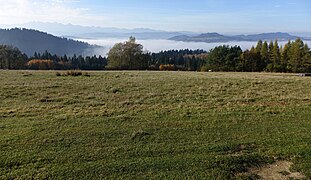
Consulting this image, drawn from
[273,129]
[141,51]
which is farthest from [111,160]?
[141,51]

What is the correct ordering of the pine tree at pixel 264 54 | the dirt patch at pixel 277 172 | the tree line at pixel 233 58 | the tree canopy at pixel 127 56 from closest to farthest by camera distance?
the dirt patch at pixel 277 172
the tree line at pixel 233 58
the tree canopy at pixel 127 56
the pine tree at pixel 264 54

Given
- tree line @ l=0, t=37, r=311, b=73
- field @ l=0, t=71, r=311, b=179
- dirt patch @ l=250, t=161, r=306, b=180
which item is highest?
tree line @ l=0, t=37, r=311, b=73

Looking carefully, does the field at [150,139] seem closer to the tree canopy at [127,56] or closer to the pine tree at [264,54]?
the tree canopy at [127,56]

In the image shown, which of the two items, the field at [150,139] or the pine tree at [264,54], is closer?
the field at [150,139]

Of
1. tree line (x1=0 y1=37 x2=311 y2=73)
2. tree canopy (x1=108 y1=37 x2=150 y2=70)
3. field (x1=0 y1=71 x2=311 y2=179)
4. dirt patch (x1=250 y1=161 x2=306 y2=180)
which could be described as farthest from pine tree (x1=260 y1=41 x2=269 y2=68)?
dirt patch (x1=250 y1=161 x2=306 y2=180)

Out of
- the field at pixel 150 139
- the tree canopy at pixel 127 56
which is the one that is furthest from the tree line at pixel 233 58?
the field at pixel 150 139

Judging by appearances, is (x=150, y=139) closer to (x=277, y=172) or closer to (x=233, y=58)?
(x=277, y=172)

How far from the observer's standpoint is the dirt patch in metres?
6.06

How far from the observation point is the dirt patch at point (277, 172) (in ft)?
19.9

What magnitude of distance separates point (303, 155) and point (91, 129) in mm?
6057

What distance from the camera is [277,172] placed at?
6262 millimetres

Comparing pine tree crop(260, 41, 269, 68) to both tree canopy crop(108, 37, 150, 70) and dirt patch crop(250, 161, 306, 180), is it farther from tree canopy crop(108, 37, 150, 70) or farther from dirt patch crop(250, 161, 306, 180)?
dirt patch crop(250, 161, 306, 180)

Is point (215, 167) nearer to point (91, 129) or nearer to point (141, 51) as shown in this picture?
point (91, 129)

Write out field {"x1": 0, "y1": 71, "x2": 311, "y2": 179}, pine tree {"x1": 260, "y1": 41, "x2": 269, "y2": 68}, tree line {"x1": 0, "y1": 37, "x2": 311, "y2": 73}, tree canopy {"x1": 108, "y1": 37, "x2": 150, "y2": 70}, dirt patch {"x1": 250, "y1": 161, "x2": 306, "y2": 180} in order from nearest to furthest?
1. dirt patch {"x1": 250, "y1": 161, "x2": 306, "y2": 180}
2. field {"x1": 0, "y1": 71, "x2": 311, "y2": 179}
3. tree line {"x1": 0, "y1": 37, "x2": 311, "y2": 73}
4. tree canopy {"x1": 108, "y1": 37, "x2": 150, "y2": 70}
5. pine tree {"x1": 260, "y1": 41, "x2": 269, "y2": 68}
